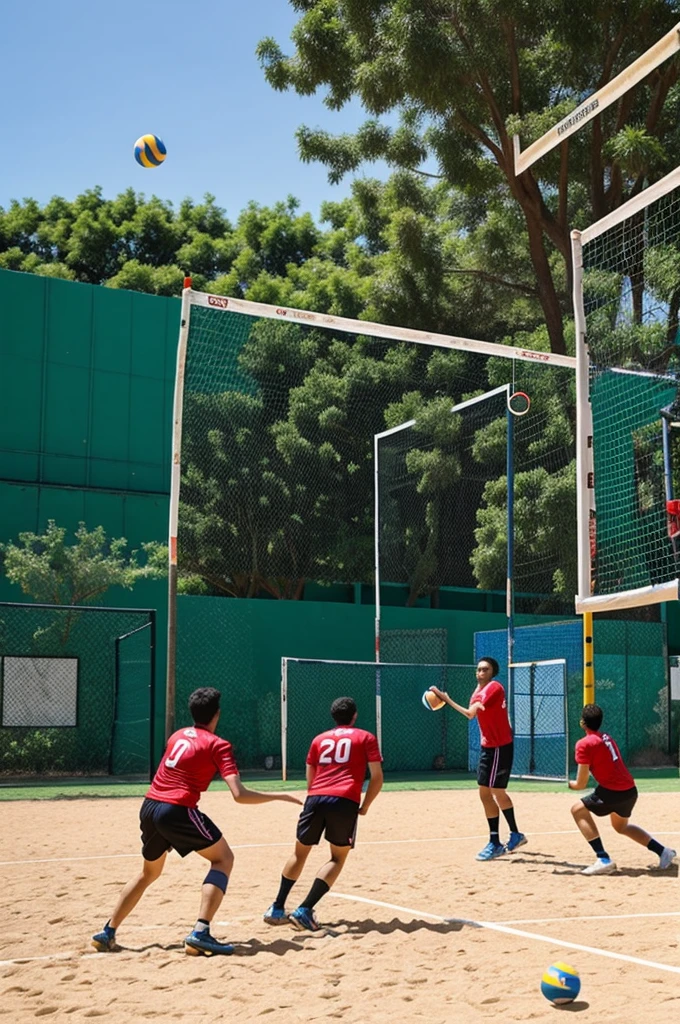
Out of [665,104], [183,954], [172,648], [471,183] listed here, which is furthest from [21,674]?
[665,104]

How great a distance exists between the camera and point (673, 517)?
35.9 ft

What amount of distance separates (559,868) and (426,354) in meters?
20.9

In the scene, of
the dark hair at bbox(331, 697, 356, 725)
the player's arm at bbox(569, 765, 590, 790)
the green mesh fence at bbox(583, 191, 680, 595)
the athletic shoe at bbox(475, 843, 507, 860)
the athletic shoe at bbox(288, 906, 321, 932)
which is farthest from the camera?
the green mesh fence at bbox(583, 191, 680, 595)

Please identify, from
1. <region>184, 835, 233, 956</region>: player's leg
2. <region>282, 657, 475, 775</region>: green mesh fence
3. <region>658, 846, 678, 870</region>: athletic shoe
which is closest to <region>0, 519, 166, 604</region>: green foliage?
<region>282, 657, 475, 775</region>: green mesh fence

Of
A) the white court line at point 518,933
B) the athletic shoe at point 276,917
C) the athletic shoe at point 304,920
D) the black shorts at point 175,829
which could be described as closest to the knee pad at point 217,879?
the black shorts at point 175,829

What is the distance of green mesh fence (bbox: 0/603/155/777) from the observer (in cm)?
2045

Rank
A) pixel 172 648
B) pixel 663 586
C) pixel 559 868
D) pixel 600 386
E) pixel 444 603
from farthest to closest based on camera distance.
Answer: pixel 444 603, pixel 600 386, pixel 172 648, pixel 663 586, pixel 559 868

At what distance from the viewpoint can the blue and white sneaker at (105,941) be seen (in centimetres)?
644

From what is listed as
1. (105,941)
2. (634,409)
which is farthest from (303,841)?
(634,409)

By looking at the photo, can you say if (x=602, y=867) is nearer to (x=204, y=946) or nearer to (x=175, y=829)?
(x=204, y=946)

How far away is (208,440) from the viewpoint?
2614 centimetres

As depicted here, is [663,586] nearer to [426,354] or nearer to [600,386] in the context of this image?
[600,386]

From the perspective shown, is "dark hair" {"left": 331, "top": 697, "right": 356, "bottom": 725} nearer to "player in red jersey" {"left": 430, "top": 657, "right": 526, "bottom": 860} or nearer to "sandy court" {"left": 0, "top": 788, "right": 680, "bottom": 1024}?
"sandy court" {"left": 0, "top": 788, "right": 680, "bottom": 1024}

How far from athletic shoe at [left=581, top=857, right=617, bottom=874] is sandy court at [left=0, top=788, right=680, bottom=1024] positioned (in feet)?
0.25
